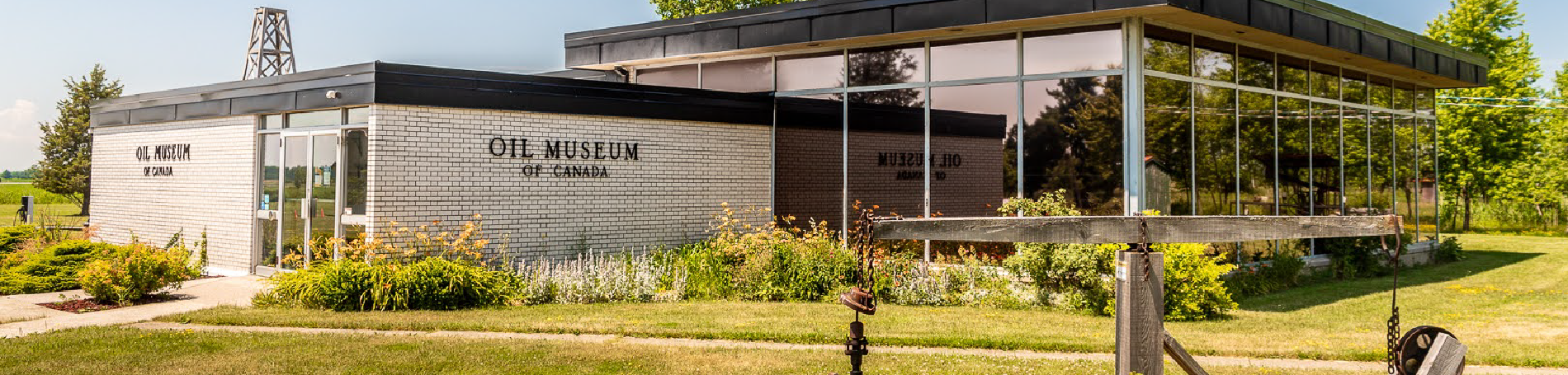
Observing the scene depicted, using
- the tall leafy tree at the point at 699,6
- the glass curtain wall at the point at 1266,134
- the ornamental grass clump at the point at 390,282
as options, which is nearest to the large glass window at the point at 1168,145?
the glass curtain wall at the point at 1266,134

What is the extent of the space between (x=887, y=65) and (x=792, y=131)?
207 cm

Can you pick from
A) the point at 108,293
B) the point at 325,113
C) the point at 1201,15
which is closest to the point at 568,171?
the point at 325,113

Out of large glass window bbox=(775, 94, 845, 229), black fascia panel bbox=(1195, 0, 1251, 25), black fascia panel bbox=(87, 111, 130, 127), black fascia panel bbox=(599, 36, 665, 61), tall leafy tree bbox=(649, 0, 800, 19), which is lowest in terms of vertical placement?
large glass window bbox=(775, 94, 845, 229)

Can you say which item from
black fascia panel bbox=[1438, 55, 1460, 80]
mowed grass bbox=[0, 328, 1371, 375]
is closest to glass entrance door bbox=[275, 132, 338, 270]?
mowed grass bbox=[0, 328, 1371, 375]

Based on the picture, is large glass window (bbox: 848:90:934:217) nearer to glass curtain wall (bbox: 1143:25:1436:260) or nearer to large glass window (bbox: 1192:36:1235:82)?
glass curtain wall (bbox: 1143:25:1436:260)

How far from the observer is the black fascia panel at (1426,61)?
56.1 ft

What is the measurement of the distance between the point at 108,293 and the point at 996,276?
33.0 ft

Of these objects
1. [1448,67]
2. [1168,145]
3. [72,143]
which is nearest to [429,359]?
[1168,145]

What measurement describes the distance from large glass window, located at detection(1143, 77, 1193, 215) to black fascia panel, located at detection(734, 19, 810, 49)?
15.5ft

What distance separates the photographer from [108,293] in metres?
11.0

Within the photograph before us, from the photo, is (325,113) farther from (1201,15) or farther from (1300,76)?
(1300,76)

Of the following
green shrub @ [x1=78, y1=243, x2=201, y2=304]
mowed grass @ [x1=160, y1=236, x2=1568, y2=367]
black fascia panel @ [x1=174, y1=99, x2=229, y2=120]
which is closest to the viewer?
mowed grass @ [x1=160, y1=236, x2=1568, y2=367]

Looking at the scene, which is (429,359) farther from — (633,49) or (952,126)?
(633,49)

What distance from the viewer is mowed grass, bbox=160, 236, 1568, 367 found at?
342 inches
